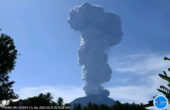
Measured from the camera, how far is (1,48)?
56.2 meters

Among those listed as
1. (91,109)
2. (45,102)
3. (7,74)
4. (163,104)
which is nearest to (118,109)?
(91,109)

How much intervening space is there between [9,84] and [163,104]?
53833 millimetres

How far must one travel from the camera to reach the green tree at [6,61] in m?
56.6

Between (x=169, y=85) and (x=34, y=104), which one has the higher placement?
(x=34, y=104)

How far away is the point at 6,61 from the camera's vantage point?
5703 centimetres

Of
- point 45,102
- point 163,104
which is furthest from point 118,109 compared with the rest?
point 163,104

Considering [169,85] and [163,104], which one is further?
[163,104]

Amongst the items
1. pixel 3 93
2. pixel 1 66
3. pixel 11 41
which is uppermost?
pixel 11 41

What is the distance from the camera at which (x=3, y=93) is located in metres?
54.8

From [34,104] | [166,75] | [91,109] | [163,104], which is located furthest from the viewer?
[91,109]

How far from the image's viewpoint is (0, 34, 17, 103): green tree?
56562mm

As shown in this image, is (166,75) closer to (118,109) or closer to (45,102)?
(45,102)

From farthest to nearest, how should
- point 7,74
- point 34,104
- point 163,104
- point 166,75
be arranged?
point 34,104 < point 7,74 < point 163,104 < point 166,75

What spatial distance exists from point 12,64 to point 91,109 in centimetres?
7628
